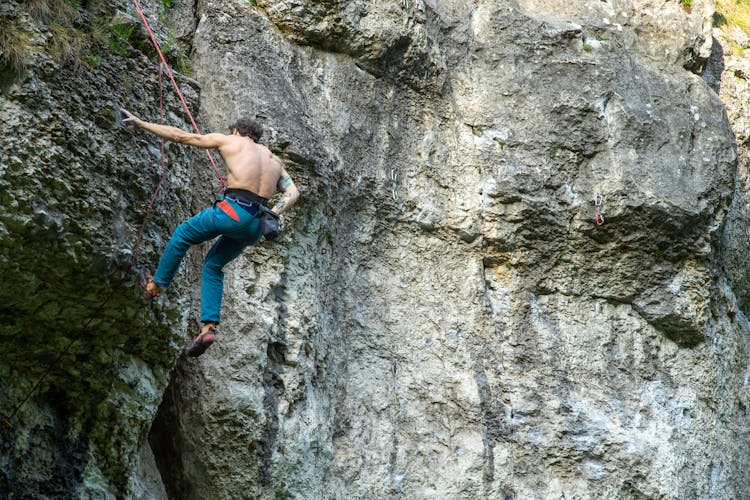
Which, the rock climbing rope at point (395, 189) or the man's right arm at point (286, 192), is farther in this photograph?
the rock climbing rope at point (395, 189)

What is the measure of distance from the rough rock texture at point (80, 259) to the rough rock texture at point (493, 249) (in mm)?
1618

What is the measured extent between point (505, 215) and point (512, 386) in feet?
6.48

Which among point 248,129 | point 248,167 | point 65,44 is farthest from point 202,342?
point 65,44

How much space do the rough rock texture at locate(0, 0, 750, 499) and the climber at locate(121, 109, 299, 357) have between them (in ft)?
1.72

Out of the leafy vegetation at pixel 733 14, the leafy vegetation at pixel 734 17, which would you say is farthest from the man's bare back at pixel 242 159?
the leafy vegetation at pixel 733 14

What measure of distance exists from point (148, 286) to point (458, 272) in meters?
4.28

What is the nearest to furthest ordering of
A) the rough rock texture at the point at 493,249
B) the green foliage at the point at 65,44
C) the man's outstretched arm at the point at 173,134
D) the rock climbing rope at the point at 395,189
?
the green foliage at the point at 65,44, the man's outstretched arm at the point at 173,134, the rough rock texture at the point at 493,249, the rock climbing rope at the point at 395,189

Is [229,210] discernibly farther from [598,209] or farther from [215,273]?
[598,209]

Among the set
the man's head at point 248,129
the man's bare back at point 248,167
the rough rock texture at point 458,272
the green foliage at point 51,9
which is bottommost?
the rough rock texture at point 458,272

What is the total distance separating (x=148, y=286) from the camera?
23.2 feet

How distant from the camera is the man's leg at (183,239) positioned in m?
6.84

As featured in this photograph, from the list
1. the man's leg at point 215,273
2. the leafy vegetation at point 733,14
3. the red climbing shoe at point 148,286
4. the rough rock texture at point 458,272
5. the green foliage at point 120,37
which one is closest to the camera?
the red climbing shoe at point 148,286

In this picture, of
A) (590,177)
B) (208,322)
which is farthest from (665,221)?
(208,322)

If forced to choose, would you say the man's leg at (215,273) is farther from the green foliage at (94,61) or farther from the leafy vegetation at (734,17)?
the leafy vegetation at (734,17)
